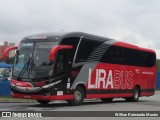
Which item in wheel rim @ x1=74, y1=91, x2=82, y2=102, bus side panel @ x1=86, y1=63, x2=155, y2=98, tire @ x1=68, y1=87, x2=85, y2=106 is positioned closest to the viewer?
tire @ x1=68, y1=87, x2=85, y2=106

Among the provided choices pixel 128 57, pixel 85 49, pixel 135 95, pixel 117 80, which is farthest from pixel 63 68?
pixel 135 95

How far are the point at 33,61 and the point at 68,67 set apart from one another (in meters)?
1.70

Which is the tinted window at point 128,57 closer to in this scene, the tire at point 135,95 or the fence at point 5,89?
the tire at point 135,95

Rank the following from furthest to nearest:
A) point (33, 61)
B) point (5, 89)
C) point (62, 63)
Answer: point (5, 89), point (62, 63), point (33, 61)

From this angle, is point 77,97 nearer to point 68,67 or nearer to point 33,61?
point 68,67

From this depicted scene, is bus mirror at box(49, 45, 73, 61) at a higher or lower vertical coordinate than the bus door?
higher

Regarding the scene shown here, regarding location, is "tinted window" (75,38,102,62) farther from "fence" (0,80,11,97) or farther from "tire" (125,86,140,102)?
"fence" (0,80,11,97)

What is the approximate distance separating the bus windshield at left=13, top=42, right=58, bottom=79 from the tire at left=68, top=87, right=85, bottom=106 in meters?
2.18

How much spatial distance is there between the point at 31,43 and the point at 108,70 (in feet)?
17.9

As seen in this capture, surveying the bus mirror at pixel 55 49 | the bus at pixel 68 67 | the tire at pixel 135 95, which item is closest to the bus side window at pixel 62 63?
the bus at pixel 68 67

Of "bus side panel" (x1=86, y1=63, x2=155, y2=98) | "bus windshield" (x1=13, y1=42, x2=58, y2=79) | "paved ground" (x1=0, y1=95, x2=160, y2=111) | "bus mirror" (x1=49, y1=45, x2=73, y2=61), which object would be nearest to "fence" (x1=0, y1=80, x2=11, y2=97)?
"paved ground" (x1=0, y1=95, x2=160, y2=111)

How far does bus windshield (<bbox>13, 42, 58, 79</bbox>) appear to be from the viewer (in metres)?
19.7

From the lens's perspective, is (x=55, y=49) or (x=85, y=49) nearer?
(x=55, y=49)

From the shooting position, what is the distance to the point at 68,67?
20609 millimetres
